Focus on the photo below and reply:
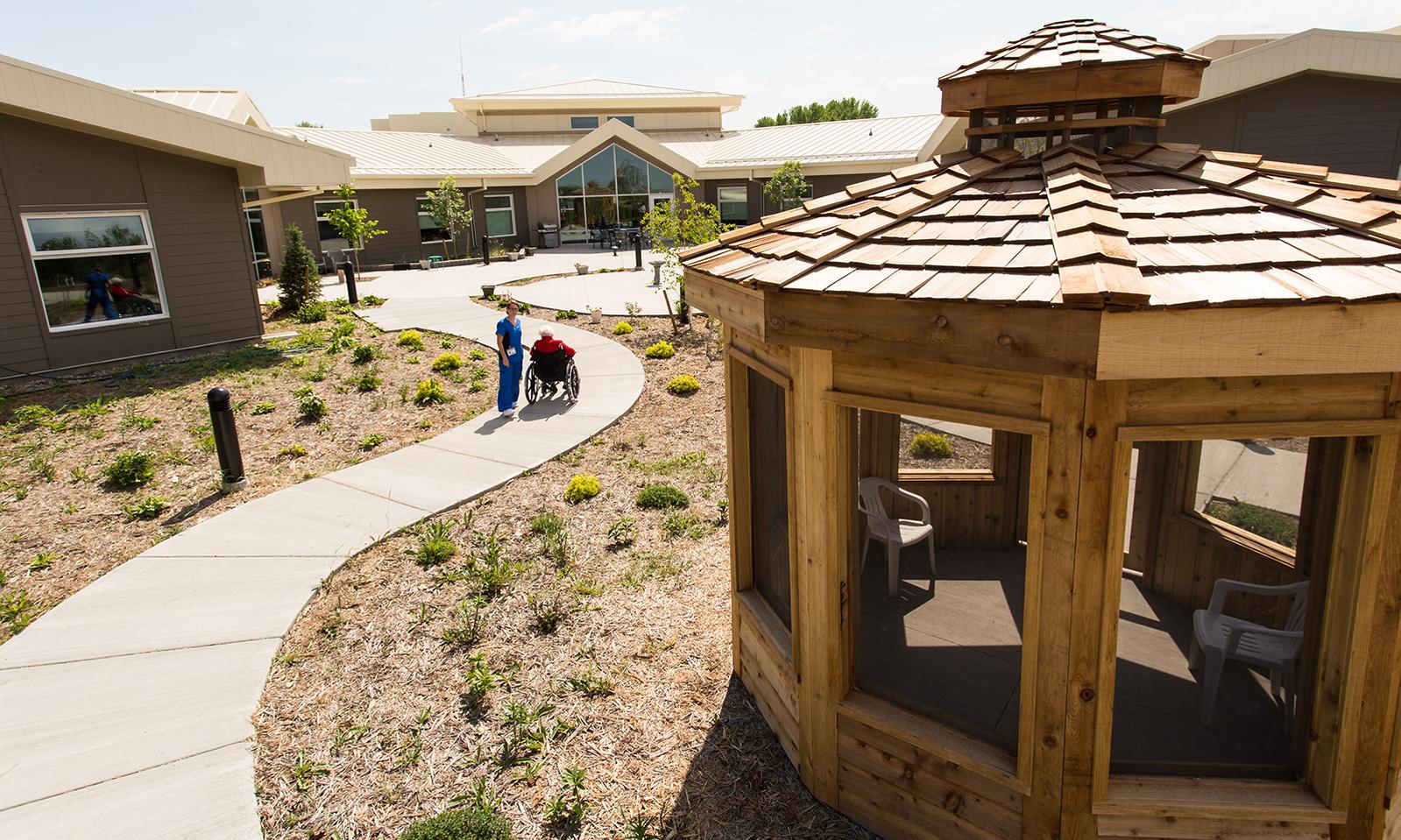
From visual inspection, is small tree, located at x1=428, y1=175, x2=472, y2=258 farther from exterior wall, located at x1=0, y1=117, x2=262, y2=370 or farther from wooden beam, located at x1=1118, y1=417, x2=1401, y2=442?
wooden beam, located at x1=1118, y1=417, x2=1401, y2=442

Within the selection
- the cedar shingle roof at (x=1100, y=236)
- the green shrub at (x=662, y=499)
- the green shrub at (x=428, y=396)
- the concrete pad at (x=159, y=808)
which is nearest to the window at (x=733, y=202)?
the green shrub at (x=428, y=396)

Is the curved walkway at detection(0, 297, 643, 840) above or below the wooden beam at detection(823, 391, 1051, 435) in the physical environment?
below

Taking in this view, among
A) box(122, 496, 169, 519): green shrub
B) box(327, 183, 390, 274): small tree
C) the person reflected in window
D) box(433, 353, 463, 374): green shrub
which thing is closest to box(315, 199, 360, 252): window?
box(327, 183, 390, 274): small tree

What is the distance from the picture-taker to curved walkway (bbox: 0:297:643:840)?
400 cm

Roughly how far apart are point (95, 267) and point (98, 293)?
0.42 meters

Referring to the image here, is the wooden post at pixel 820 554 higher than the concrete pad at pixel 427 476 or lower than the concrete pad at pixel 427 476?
higher

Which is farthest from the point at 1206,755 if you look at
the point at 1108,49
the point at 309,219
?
the point at 309,219

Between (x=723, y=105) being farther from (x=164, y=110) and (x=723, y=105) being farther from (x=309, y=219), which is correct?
(x=164, y=110)

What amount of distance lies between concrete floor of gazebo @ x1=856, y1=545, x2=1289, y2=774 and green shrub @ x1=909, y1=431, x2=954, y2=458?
1.20 meters

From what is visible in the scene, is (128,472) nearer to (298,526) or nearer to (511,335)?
(298,526)

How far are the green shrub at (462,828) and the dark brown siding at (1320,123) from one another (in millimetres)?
15295

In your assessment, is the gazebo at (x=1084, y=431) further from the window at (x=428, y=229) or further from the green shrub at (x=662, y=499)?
the window at (x=428, y=229)

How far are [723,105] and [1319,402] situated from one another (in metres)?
39.8

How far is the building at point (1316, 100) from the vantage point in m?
11.7
